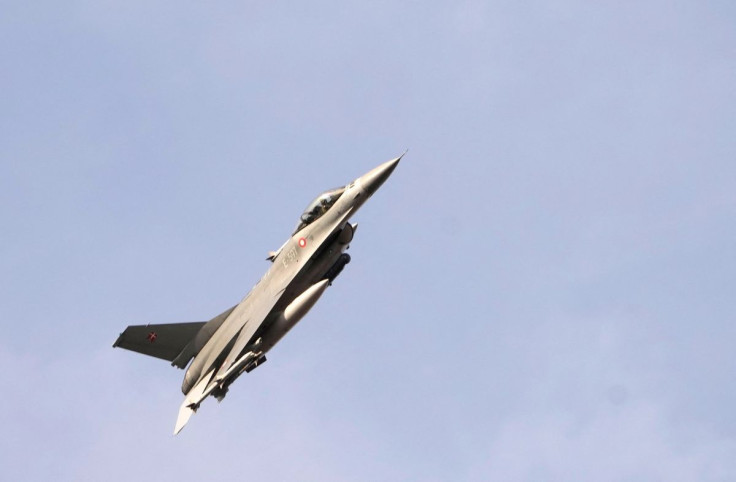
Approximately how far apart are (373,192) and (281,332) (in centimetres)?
618

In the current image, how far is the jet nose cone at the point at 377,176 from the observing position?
4025cm

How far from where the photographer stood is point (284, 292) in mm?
41469

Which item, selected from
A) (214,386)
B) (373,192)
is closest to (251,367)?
(214,386)

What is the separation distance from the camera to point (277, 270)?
139 ft

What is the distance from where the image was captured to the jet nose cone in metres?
40.2

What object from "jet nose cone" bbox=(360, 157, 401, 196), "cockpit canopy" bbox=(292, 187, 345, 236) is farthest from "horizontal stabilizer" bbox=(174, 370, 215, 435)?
"jet nose cone" bbox=(360, 157, 401, 196)

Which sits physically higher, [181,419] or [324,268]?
[324,268]

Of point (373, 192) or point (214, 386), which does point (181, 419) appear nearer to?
point (214, 386)

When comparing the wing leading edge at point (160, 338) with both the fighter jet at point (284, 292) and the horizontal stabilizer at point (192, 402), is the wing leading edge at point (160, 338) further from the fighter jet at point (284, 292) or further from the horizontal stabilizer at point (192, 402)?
the horizontal stabilizer at point (192, 402)

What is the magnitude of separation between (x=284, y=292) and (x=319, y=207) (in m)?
3.43

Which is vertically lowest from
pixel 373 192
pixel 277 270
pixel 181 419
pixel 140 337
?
pixel 181 419

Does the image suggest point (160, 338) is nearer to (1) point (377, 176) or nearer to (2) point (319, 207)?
(2) point (319, 207)

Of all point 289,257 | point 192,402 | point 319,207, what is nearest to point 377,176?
point 319,207

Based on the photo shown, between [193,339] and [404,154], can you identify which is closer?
[404,154]
